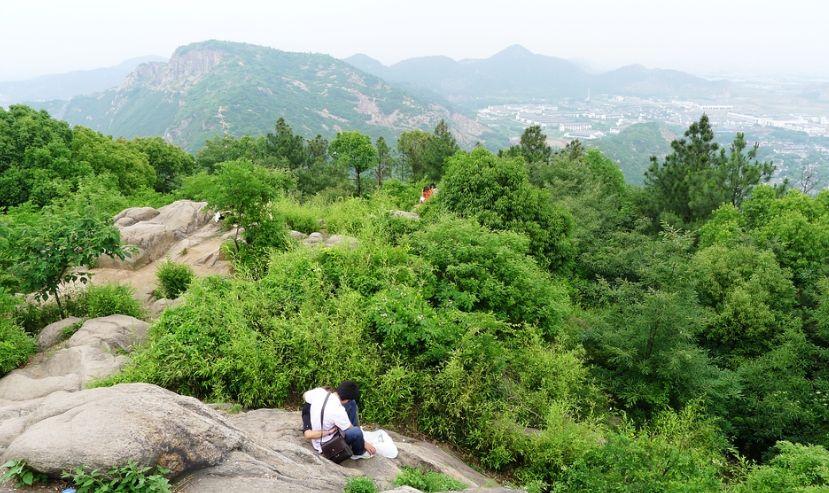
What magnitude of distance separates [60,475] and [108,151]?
3404 centimetres

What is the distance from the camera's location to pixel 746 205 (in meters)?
24.3

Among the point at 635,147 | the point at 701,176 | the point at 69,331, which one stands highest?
the point at 635,147

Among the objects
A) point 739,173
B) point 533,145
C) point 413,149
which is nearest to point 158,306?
point 739,173

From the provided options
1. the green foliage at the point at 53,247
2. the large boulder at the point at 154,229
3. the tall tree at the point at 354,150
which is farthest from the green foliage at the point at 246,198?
the tall tree at the point at 354,150

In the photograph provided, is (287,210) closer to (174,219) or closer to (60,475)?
(174,219)

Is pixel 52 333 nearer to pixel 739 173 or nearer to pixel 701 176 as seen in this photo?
A: pixel 701 176

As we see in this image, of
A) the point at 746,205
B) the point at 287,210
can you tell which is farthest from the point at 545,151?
the point at 287,210

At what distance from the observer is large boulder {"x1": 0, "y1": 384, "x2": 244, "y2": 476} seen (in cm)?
480

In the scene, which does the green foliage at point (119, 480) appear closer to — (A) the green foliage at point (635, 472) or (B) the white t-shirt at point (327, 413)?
(B) the white t-shirt at point (327, 413)

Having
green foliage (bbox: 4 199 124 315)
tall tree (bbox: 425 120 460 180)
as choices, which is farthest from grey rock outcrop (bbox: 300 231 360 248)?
tall tree (bbox: 425 120 460 180)

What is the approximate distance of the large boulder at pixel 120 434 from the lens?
189 inches

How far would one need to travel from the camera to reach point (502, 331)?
35.0 feet

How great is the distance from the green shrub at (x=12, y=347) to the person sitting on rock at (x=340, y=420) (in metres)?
6.66

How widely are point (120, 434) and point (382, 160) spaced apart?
46115 millimetres
